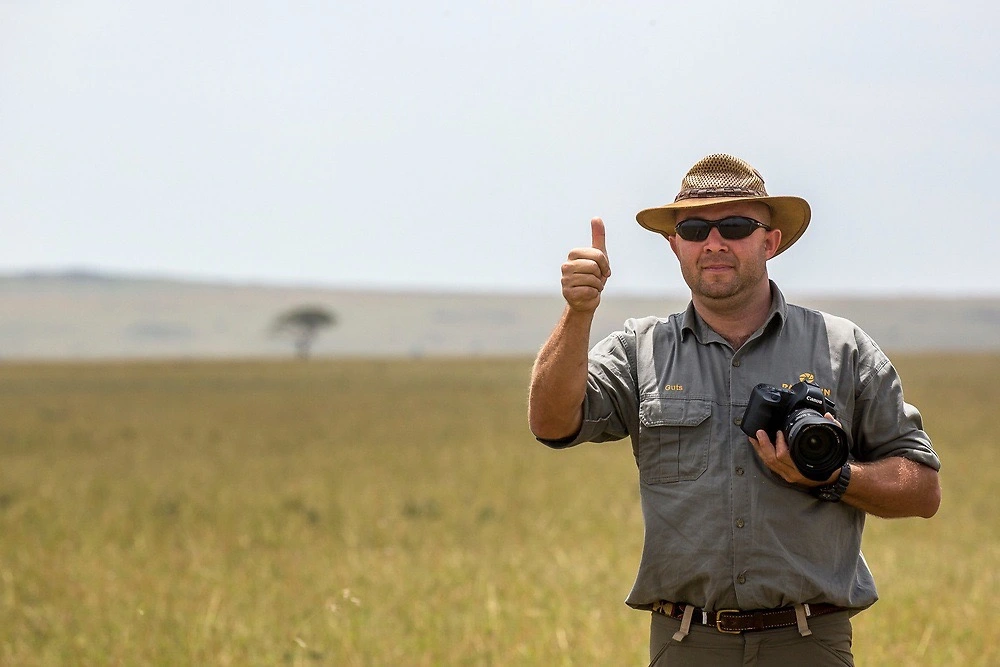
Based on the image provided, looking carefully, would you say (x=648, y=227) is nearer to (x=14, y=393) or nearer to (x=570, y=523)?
(x=570, y=523)

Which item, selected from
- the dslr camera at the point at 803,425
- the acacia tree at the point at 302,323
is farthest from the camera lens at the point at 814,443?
the acacia tree at the point at 302,323

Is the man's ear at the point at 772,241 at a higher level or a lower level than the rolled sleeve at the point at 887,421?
higher

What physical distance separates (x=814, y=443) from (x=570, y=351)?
739 mm

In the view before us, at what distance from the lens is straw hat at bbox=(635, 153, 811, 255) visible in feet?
12.8

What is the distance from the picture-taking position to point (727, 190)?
391cm

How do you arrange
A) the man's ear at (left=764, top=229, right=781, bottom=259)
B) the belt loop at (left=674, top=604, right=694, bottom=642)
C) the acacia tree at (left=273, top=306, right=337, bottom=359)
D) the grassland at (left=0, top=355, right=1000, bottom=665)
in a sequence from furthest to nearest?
the acacia tree at (left=273, top=306, right=337, bottom=359) < the grassland at (left=0, top=355, right=1000, bottom=665) < the man's ear at (left=764, top=229, right=781, bottom=259) < the belt loop at (left=674, top=604, right=694, bottom=642)

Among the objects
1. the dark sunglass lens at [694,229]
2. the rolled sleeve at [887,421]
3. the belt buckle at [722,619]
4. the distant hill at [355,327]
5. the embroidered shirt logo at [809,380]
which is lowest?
the belt buckle at [722,619]

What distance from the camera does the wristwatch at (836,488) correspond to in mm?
3633

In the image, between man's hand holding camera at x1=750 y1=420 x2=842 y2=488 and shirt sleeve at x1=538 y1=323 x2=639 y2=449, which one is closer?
man's hand holding camera at x1=750 y1=420 x2=842 y2=488

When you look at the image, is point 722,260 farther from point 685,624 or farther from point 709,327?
point 685,624

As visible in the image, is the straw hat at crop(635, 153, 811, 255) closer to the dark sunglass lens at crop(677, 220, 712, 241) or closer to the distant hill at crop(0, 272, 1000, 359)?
the dark sunglass lens at crop(677, 220, 712, 241)

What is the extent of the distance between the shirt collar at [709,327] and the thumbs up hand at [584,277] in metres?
0.40

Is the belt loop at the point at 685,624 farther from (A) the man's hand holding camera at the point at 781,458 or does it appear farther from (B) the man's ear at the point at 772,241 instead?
(B) the man's ear at the point at 772,241

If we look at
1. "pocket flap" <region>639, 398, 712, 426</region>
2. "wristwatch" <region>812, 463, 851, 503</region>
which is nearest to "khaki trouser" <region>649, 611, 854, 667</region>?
"wristwatch" <region>812, 463, 851, 503</region>
